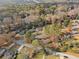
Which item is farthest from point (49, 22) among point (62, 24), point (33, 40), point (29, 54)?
point (29, 54)

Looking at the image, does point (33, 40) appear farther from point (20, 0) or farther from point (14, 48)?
point (20, 0)

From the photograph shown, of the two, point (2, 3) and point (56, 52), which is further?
point (2, 3)

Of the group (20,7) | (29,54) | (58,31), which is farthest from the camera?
(20,7)

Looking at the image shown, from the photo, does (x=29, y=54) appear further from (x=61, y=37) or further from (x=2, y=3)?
(x=2, y=3)

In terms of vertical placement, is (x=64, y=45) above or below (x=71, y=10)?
below

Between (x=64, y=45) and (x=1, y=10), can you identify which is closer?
(x=64, y=45)

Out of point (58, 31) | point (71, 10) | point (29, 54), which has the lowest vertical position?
point (29, 54)

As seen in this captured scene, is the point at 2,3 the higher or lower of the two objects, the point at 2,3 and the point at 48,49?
the higher

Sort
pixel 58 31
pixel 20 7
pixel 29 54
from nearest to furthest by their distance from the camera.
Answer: pixel 29 54 < pixel 58 31 < pixel 20 7

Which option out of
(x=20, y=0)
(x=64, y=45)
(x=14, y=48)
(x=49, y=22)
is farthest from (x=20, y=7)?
(x=64, y=45)
